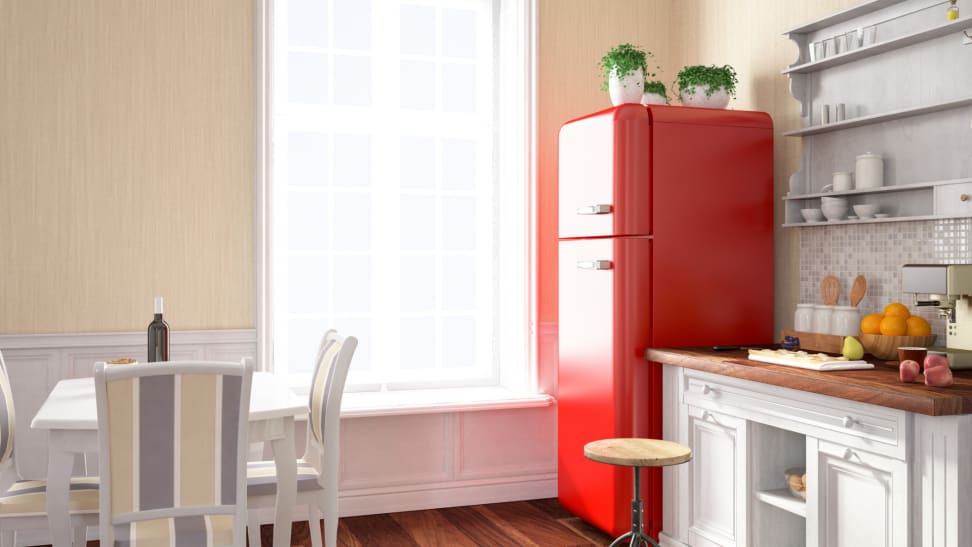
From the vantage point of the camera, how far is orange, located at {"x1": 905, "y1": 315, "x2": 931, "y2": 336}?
301cm

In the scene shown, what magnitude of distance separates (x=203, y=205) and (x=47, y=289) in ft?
2.41

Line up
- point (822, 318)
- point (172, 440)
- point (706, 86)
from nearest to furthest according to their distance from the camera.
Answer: point (172, 440)
point (822, 318)
point (706, 86)

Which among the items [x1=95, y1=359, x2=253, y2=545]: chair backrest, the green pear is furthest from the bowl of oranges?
[x1=95, y1=359, x2=253, y2=545]: chair backrest

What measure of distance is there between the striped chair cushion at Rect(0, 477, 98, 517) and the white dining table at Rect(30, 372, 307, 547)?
142 mm

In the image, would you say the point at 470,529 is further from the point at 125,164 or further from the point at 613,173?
the point at 125,164

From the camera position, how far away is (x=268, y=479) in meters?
2.95

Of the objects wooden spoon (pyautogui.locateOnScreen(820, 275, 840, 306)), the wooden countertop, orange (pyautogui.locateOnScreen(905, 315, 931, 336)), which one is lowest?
the wooden countertop

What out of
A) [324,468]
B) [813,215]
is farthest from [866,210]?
[324,468]

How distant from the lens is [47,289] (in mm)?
3775

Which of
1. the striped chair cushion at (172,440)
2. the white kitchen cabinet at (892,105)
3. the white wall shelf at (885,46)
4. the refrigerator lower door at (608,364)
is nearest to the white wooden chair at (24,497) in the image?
the striped chair cushion at (172,440)

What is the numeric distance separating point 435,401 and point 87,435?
2.00 m

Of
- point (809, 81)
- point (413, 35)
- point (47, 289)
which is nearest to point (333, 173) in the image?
point (413, 35)

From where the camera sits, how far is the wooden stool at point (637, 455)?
8.46 ft

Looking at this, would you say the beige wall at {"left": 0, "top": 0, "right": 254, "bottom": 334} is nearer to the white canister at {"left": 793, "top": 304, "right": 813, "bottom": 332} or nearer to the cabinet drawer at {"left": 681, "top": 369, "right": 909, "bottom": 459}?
the cabinet drawer at {"left": 681, "top": 369, "right": 909, "bottom": 459}
